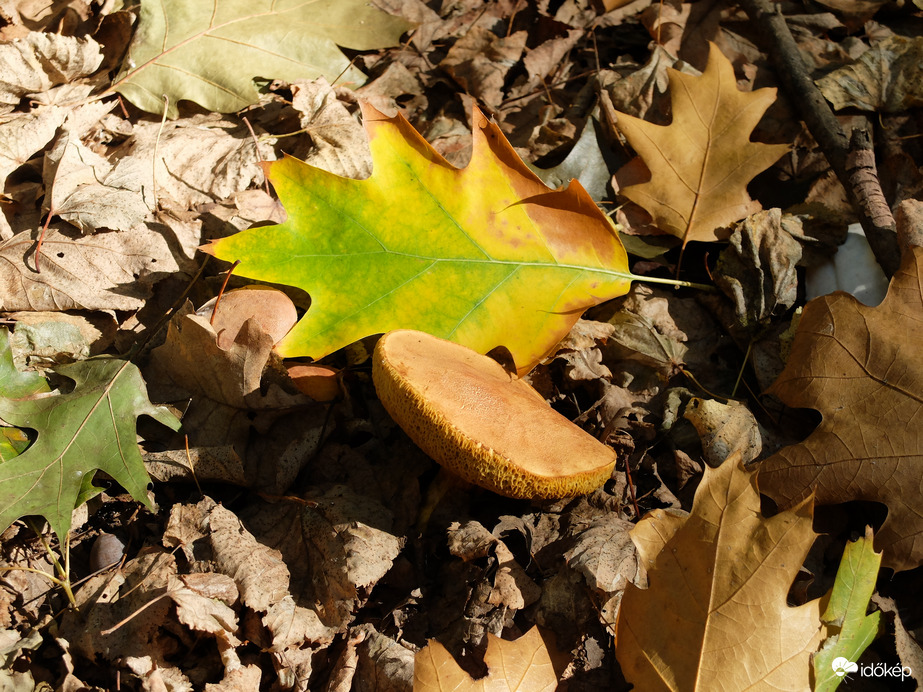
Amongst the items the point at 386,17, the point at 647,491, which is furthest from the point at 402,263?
the point at 386,17

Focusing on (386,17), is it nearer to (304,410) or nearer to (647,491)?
(304,410)

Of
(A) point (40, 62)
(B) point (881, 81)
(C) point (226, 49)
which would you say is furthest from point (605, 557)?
(A) point (40, 62)

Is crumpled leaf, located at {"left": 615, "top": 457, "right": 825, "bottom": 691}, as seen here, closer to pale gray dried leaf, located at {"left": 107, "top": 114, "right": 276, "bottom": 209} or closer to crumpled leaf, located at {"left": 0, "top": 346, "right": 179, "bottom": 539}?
crumpled leaf, located at {"left": 0, "top": 346, "right": 179, "bottom": 539}

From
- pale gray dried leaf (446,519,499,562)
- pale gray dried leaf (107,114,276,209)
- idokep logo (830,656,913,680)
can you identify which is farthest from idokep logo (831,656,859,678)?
pale gray dried leaf (107,114,276,209)

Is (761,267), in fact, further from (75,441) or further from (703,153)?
(75,441)

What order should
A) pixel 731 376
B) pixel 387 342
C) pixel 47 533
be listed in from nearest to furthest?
pixel 387 342 → pixel 47 533 → pixel 731 376

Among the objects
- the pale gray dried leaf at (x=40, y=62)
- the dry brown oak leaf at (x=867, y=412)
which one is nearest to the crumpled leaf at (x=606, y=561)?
the dry brown oak leaf at (x=867, y=412)

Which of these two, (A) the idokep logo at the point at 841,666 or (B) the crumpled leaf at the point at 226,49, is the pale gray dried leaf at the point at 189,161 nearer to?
(B) the crumpled leaf at the point at 226,49
